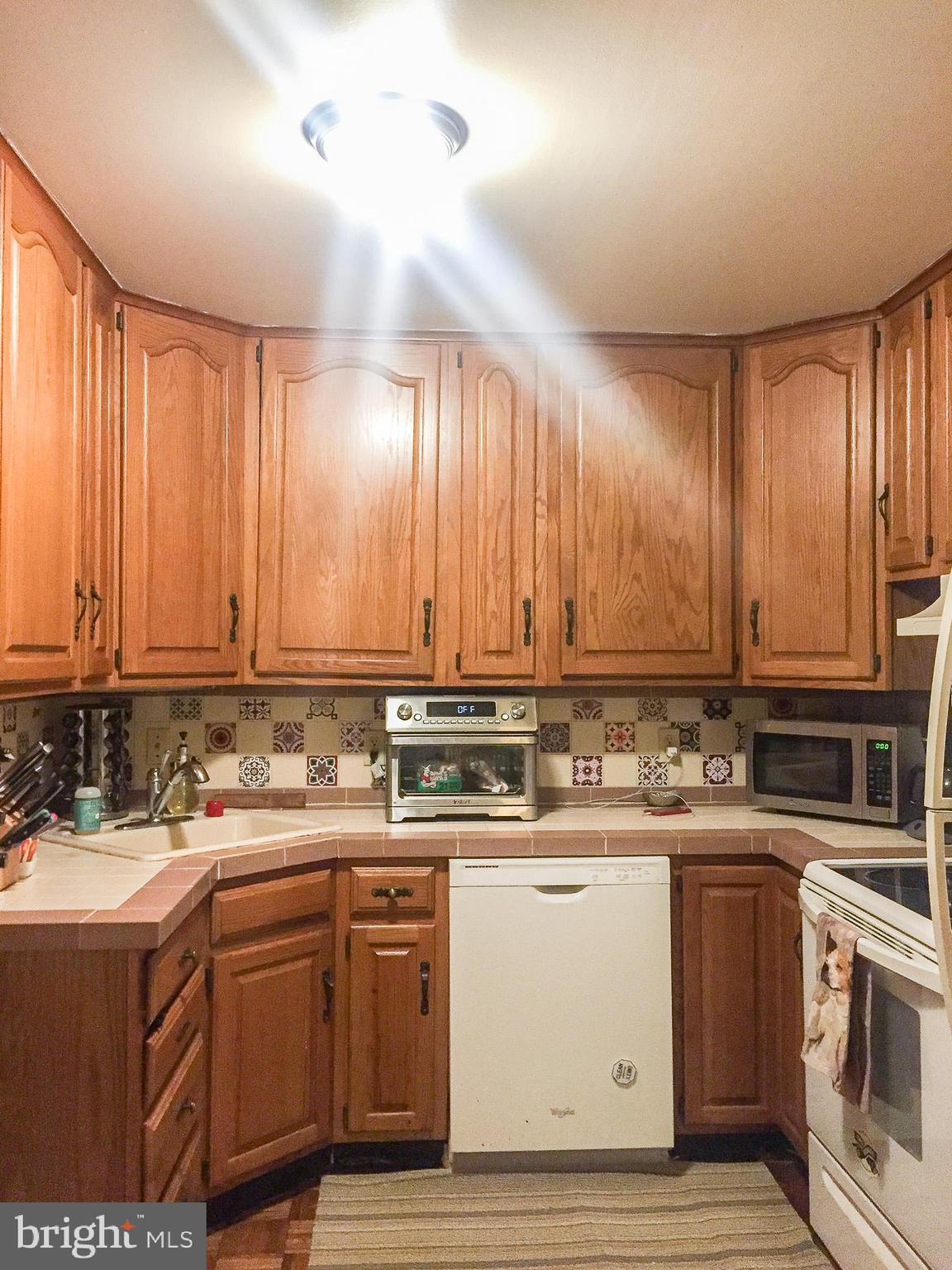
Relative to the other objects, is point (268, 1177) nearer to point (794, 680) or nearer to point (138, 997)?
point (138, 997)

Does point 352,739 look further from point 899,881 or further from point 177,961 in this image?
point 899,881

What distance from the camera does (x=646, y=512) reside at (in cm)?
272

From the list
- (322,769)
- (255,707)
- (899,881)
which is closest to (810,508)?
(899,881)

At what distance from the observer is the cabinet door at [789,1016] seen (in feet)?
7.52

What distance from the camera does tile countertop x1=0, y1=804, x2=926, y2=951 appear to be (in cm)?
162

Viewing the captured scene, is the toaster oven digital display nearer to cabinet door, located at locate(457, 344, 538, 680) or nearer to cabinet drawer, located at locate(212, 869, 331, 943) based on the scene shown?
cabinet door, located at locate(457, 344, 538, 680)

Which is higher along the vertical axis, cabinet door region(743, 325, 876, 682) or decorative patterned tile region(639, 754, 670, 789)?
cabinet door region(743, 325, 876, 682)

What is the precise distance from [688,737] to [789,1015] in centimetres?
91

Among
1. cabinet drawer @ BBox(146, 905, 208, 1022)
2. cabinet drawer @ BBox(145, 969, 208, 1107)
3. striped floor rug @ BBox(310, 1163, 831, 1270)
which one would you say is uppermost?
cabinet drawer @ BBox(146, 905, 208, 1022)

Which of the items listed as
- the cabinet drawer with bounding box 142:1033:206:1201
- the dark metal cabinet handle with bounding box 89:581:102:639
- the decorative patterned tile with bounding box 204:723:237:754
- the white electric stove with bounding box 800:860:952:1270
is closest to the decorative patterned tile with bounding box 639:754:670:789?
the white electric stove with bounding box 800:860:952:1270

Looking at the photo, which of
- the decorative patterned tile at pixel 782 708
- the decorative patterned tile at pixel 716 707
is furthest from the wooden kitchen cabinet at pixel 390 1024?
the decorative patterned tile at pixel 782 708

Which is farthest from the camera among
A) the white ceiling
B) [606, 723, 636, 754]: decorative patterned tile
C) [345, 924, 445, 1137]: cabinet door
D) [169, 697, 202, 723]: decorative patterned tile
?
[606, 723, 636, 754]: decorative patterned tile

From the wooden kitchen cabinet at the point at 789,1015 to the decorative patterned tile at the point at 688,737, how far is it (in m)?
0.63

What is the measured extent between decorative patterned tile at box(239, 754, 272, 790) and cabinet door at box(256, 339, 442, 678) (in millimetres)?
380
